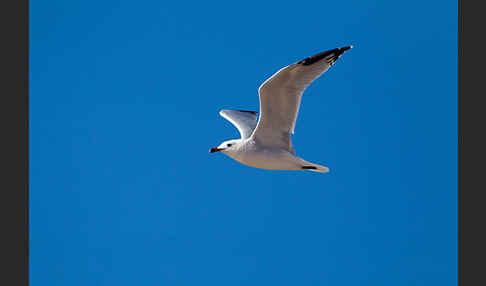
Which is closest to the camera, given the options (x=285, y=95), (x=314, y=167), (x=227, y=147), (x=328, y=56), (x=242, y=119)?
(x=328, y=56)

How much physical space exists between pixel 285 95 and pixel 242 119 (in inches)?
53.2

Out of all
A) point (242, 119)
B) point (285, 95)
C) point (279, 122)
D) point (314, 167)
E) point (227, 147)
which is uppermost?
point (242, 119)

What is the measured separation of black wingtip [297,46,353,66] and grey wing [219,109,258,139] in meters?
1.08

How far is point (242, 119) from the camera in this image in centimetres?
504

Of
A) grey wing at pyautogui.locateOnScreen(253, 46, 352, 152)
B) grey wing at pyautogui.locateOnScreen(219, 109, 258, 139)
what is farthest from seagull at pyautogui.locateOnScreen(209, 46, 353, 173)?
grey wing at pyautogui.locateOnScreen(219, 109, 258, 139)

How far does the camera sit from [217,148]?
4.04m

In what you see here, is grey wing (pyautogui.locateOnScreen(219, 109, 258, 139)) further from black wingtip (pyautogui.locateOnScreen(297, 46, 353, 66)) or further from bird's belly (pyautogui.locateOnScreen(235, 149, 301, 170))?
black wingtip (pyautogui.locateOnScreen(297, 46, 353, 66))

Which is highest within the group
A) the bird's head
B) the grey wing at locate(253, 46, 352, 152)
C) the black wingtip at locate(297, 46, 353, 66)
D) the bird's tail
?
the black wingtip at locate(297, 46, 353, 66)

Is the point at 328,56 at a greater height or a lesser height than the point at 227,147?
greater

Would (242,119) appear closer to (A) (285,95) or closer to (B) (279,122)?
(B) (279,122)

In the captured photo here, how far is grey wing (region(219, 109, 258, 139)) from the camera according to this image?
463 cm

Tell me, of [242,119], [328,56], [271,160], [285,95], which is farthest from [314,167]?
[242,119]

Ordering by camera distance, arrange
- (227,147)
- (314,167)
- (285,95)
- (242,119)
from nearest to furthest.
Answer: (285,95) < (314,167) < (227,147) < (242,119)
